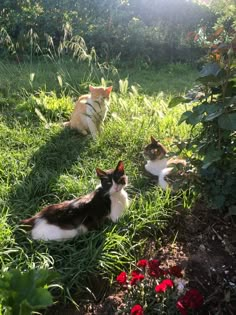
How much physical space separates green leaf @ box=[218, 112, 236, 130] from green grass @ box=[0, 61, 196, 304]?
3.19 feet

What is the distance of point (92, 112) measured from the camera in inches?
175

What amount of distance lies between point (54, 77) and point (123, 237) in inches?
156

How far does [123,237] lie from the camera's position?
276 centimetres

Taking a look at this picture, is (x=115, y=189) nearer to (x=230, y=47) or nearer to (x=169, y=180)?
(x=169, y=180)

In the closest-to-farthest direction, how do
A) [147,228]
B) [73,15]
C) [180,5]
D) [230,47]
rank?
[230,47] → [147,228] → [73,15] → [180,5]

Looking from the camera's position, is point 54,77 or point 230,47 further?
point 54,77

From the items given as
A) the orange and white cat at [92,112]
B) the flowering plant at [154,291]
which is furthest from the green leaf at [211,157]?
the orange and white cat at [92,112]

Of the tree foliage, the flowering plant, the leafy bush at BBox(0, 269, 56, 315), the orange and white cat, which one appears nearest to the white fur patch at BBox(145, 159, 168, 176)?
the orange and white cat

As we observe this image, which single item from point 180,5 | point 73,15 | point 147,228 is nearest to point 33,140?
point 147,228

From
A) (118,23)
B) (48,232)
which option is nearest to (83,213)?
(48,232)

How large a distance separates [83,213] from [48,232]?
0.95 feet

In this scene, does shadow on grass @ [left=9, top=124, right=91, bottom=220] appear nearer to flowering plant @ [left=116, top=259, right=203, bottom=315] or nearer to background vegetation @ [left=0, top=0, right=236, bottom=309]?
background vegetation @ [left=0, top=0, right=236, bottom=309]

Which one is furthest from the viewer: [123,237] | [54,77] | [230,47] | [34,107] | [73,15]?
[73,15]

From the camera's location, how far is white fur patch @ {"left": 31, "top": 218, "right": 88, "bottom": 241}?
276 centimetres
